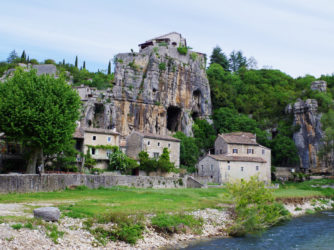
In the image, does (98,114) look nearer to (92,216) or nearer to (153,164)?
(153,164)

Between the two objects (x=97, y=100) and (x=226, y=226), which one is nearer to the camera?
(x=226, y=226)

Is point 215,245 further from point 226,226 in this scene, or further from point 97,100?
point 97,100

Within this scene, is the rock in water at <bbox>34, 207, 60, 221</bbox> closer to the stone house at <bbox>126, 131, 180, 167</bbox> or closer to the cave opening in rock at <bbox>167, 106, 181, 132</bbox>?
the stone house at <bbox>126, 131, 180, 167</bbox>

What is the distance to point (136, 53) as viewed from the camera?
79.4 m

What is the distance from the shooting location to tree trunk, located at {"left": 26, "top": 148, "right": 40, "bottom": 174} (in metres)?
42.2

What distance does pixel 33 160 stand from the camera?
1690 inches

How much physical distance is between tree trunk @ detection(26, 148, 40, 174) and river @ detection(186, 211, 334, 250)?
25.2 m

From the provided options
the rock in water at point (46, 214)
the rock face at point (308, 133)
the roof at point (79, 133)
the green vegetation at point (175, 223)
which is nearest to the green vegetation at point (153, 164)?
the roof at point (79, 133)

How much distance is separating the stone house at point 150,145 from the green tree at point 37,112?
19135 millimetres

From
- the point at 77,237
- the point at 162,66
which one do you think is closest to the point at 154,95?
the point at 162,66

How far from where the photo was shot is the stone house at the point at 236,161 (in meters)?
62.9

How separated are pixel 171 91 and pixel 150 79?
5792 mm

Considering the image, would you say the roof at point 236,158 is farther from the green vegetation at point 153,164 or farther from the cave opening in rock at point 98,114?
the cave opening in rock at point 98,114

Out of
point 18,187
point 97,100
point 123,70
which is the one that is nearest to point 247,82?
point 123,70
